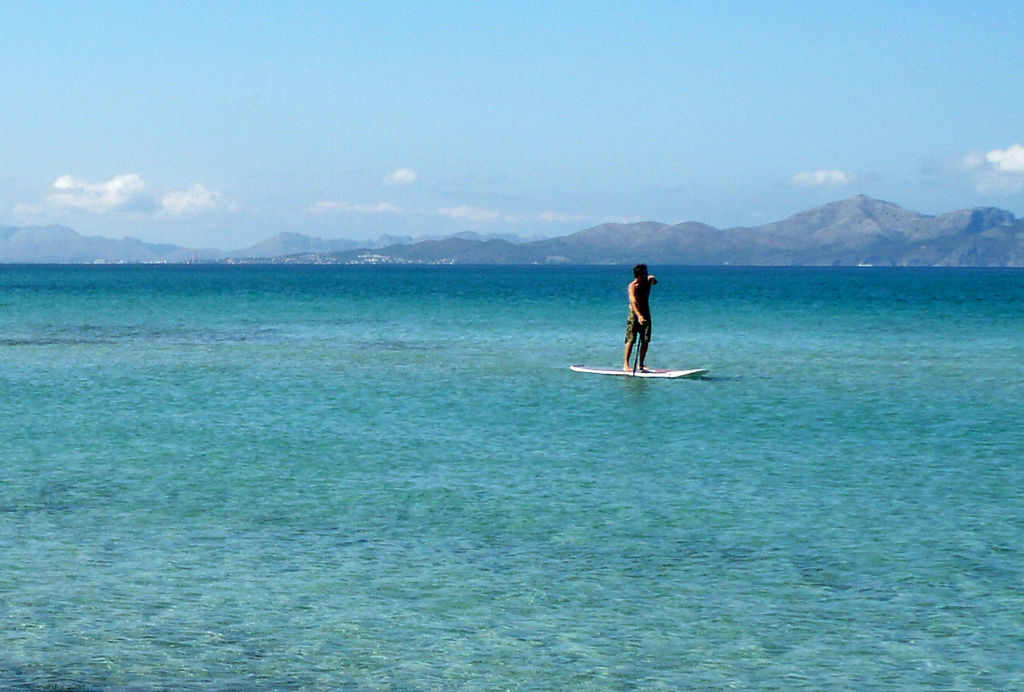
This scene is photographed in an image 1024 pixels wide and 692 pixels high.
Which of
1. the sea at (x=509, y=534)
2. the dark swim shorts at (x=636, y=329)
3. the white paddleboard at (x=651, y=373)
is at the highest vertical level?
the dark swim shorts at (x=636, y=329)

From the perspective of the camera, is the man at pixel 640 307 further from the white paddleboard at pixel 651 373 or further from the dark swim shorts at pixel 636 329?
the white paddleboard at pixel 651 373

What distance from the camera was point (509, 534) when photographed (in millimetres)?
14891

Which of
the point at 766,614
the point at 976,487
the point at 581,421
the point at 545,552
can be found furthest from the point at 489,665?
the point at 581,421

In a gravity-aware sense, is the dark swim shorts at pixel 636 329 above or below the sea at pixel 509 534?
above

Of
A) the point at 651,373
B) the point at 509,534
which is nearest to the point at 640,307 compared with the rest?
the point at 651,373

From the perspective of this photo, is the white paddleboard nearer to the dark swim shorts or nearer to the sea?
the sea

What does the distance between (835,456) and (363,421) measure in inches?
345

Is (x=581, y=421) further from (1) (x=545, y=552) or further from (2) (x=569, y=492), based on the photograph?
(1) (x=545, y=552)

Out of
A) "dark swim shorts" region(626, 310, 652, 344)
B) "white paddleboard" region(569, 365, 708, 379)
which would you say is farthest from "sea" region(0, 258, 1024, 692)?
"dark swim shorts" region(626, 310, 652, 344)

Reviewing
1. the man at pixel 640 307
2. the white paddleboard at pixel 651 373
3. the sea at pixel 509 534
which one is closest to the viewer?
the sea at pixel 509 534

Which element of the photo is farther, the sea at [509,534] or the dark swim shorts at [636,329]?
the dark swim shorts at [636,329]

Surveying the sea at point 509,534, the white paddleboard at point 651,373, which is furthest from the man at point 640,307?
the sea at point 509,534

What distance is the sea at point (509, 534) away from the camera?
1052 cm

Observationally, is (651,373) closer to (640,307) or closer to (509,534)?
(640,307)
